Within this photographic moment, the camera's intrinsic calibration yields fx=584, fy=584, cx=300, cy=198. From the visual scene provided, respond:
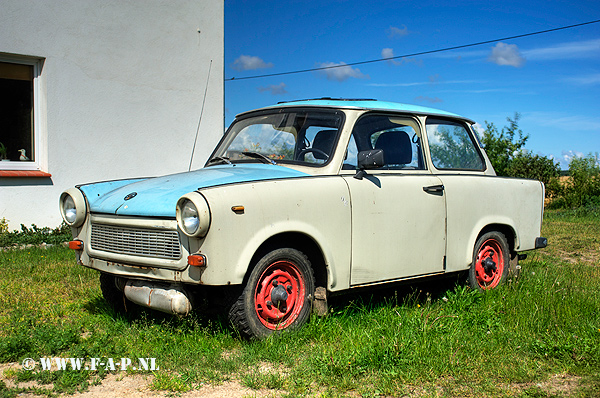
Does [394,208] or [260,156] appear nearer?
[394,208]

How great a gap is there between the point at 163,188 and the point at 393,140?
85.8 inches

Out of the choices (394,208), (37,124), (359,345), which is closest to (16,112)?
(37,124)

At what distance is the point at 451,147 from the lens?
5762mm

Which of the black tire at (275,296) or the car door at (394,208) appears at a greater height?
the car door at (394,208)

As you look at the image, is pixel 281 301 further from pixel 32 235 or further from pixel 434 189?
pixel 32 235

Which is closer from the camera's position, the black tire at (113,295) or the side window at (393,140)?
the black tire at (113,295)

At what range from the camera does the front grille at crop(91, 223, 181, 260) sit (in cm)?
386

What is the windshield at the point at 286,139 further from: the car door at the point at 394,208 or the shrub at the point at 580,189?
the shrub at the point at 580,189

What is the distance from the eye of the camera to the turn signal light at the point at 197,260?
12.0ft

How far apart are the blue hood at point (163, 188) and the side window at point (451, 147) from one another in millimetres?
1636

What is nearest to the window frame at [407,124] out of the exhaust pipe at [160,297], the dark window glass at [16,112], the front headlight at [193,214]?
the front headlight at [193,214]

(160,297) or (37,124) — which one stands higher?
(37,124)

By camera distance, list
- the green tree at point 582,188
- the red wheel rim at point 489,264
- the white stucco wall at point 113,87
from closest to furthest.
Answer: the red wheel rim at point 489,264 < the white stucco wall at point 113,87 < the green tree at point 582,188

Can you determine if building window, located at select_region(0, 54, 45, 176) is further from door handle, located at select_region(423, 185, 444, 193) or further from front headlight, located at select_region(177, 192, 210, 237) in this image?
door handle, located at select_region(423, 185, 444, 193)
